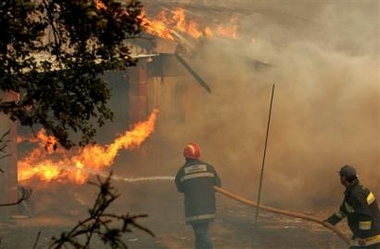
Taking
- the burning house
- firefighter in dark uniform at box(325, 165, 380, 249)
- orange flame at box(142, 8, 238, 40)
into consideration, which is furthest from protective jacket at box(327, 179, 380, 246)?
orange flame at box(142, 8, 238, 40)

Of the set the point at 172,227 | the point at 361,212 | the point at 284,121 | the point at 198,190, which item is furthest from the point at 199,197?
the point at 284,121

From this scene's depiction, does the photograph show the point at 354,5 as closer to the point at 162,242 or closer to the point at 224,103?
the point at 224,103

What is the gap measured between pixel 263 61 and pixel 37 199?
22.9ft

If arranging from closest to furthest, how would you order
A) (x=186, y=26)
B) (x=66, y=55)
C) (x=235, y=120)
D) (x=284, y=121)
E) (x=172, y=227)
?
(x=66, y=55) → (x=172, y=227) → (x=284, y=121) → (x=235, y=120) → (x=186, y=26)

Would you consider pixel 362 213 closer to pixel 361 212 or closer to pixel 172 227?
pixel 361 212

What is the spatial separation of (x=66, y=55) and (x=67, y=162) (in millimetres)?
11795

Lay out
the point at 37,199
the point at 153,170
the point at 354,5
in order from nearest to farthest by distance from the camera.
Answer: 1. the point at 37,199
2. the point at 153,170
3. the point at 354,5

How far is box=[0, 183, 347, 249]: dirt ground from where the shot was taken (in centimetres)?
1226

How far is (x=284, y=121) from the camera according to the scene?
17641 mm

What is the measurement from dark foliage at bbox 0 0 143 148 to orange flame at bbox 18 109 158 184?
10.9 metres

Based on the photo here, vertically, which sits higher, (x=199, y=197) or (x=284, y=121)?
(x=199, y=197)

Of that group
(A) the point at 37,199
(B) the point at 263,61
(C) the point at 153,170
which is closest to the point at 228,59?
(B) the point at 263,61

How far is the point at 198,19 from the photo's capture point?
2222 cm

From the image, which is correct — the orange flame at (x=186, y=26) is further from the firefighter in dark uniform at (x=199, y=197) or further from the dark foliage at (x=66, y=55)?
the dark foliage at (x=66, y=55)
